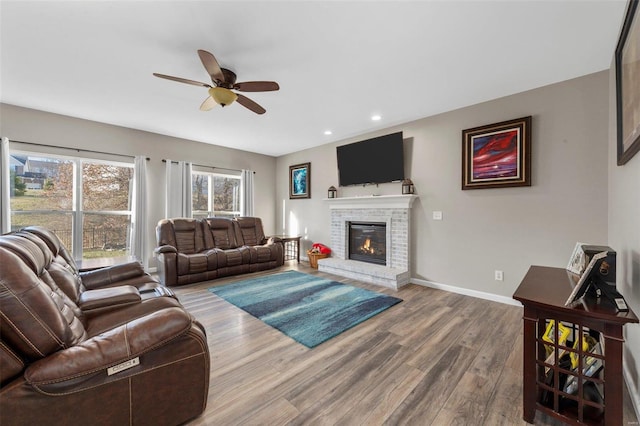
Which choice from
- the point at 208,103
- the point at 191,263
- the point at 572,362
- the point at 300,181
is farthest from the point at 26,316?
the point at 300,181

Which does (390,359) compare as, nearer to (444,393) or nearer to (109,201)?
(444,393)

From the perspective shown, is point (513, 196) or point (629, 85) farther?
point (513, 196)

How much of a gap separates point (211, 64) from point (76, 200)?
369cm

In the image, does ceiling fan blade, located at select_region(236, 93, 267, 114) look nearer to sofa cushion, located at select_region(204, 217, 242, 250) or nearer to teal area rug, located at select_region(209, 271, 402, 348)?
teal area rug, located at select_region(209, 271, 402, 348)

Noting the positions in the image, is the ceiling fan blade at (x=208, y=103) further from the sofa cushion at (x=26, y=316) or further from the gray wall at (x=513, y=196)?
the gray wall at (x=513, y=196)

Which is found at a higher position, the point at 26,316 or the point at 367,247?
the point at 26,316

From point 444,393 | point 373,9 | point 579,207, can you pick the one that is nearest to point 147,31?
point 373,9

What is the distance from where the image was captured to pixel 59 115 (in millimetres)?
3904

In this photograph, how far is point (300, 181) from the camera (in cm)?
604

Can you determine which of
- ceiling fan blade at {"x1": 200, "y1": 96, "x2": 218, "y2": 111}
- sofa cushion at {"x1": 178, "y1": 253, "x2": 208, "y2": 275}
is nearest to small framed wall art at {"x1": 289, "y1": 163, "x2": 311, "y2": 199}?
sofa cushion at {"x1": 178, "y1": 253, "x2": 208, "y2": 275}

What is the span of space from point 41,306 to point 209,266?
330cm

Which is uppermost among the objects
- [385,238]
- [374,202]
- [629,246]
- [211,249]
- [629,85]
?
[629,85]

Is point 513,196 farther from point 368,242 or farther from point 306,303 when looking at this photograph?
point 306,303

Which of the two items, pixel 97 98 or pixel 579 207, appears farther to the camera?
pixel 97 98
